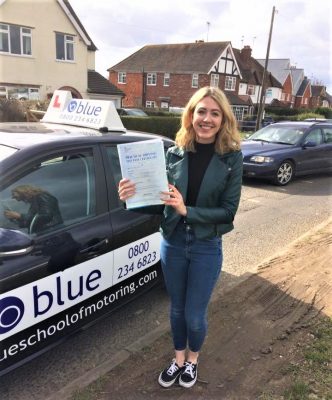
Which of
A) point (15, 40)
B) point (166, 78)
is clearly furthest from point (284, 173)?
point (166, 78)

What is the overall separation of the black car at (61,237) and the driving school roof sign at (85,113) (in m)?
0.05

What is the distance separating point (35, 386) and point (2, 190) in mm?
1362

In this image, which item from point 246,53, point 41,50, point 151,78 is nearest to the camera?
point 41,50

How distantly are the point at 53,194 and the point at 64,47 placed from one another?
2513cm

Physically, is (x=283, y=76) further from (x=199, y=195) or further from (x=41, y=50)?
(x=199, y=195)

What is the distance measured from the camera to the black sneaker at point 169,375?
8.71 ft

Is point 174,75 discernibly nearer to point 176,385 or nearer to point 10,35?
point 10,35

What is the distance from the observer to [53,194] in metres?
2.68

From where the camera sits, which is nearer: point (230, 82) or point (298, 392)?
point (298, 392)

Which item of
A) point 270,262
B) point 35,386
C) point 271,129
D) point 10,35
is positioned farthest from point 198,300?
point 10,35

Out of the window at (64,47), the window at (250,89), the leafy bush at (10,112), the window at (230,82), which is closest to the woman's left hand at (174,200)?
the leafy bush at (10,112)

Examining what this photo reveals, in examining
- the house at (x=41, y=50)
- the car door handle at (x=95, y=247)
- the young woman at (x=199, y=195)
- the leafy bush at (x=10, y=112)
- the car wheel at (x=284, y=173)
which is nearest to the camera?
the young woman at (x=199, y=195)

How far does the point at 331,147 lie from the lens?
10.9 m

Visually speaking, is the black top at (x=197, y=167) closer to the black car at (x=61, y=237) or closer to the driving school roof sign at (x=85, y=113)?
the black car at (x=61, y=237)
